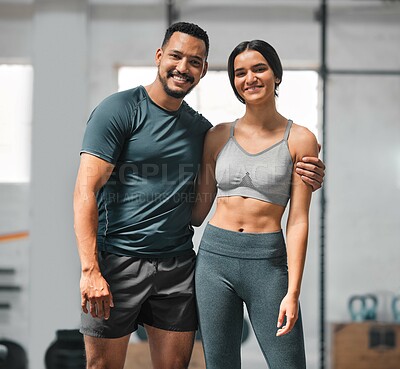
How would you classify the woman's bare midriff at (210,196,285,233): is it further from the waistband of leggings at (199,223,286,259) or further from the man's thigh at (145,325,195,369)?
the man's thigh at (145,325,195,369)

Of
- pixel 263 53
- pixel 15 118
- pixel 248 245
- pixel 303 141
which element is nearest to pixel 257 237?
pixel 248 245

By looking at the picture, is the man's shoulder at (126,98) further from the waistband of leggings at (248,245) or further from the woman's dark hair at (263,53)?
the waistband of leggings at (248,245)

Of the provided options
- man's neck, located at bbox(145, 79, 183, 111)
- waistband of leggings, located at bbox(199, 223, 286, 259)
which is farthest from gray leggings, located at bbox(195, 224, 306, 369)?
man's neck, located at bbox(145, 79, 183, 111)

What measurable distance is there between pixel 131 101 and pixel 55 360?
2517 millimetres

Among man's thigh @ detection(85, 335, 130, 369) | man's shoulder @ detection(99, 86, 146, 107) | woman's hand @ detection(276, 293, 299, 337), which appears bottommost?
man's thigh @ detection(85, 335, 130, 369)

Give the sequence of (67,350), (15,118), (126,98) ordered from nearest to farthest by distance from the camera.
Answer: (126,98), (67,350), (15,118)

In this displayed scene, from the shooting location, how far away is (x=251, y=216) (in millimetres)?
1930

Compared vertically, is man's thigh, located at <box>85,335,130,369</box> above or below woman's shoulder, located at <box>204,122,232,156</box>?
below

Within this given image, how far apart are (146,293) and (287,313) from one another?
0.46m

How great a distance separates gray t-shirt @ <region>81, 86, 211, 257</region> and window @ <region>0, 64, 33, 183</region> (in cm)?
236

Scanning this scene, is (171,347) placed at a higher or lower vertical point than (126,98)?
lower

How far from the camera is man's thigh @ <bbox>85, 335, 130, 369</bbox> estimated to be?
1.97m

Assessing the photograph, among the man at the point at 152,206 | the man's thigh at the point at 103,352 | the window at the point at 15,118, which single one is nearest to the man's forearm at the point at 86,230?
the man at the point at 152,206

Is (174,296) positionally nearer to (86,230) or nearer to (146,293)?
(146,293)
